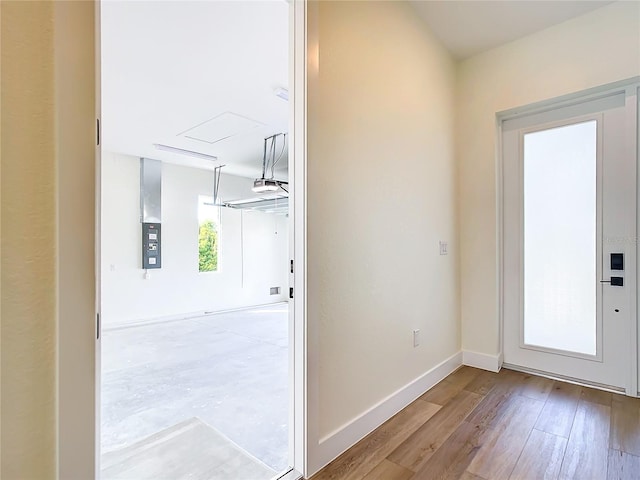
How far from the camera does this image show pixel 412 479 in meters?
1.65

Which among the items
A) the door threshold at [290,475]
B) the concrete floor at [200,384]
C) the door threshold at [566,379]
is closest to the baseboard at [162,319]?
the concrete floor at [200,384]

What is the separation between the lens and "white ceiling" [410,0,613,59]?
99.5 inches

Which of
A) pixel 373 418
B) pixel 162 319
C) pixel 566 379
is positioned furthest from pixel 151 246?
pixel 566 379

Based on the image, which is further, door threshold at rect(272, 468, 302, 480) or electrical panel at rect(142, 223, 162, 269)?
electrical panel at rect(142, 223, 162, 269)

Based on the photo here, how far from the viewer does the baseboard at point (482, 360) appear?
10.1 ft

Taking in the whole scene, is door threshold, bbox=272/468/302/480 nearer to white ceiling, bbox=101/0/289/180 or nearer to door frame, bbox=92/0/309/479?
door frame, bbox=92/0/309/479

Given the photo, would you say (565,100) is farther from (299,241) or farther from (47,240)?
(47,240)

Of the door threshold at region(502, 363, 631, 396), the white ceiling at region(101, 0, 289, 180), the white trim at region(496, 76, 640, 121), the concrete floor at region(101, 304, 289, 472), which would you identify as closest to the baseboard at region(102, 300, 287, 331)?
the concrete floor at region(101, 304, 289, 472)

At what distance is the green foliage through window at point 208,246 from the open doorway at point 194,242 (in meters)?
0.03

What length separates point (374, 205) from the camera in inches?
85.5

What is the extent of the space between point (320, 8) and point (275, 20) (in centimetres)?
88

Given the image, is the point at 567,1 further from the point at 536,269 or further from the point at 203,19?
the point at 203,19

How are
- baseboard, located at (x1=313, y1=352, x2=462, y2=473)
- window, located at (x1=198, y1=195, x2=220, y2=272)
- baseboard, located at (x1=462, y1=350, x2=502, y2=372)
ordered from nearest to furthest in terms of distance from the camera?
baseboard, located at (x1=313, y1=352, x2=462, y2=473) < baseboard, located at (x1=462, y1=350, x2=502, y2=372) < window, located at (x1=198, y1=195, x2=220, y2=272)

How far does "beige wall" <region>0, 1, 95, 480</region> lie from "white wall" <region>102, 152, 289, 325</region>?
5364 mm
